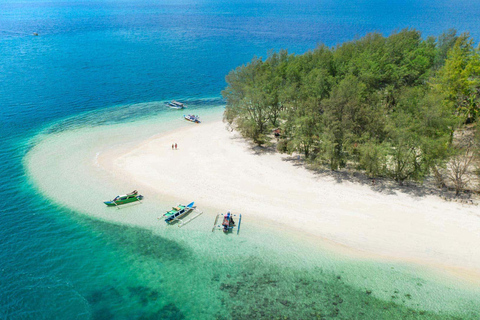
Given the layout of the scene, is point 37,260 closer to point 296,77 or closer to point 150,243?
point 150,243

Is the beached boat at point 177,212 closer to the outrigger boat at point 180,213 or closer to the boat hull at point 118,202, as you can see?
the outrigger boat at point 180,213

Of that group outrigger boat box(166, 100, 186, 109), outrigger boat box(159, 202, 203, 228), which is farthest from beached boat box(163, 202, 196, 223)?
outrigger boat box(166, 100, 186, 109)

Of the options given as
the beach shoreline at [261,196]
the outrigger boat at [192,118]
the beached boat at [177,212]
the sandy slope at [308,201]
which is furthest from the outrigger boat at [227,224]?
the outrigger boat at [192,118]

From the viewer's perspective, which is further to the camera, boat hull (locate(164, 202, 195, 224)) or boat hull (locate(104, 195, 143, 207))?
boat hull (locate(104, 195, 143, 207))

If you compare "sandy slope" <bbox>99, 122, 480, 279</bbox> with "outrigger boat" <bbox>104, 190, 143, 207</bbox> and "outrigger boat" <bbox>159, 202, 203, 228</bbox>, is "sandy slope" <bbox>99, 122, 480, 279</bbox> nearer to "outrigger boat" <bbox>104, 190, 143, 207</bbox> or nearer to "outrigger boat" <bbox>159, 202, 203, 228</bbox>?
"outrigger boat" <bbox>159, 202, 203, 228</bbox>

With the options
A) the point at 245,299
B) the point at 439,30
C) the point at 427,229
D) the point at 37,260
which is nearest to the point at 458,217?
the point at 427,229

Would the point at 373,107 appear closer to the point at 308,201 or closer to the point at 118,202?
the point at 308,201
